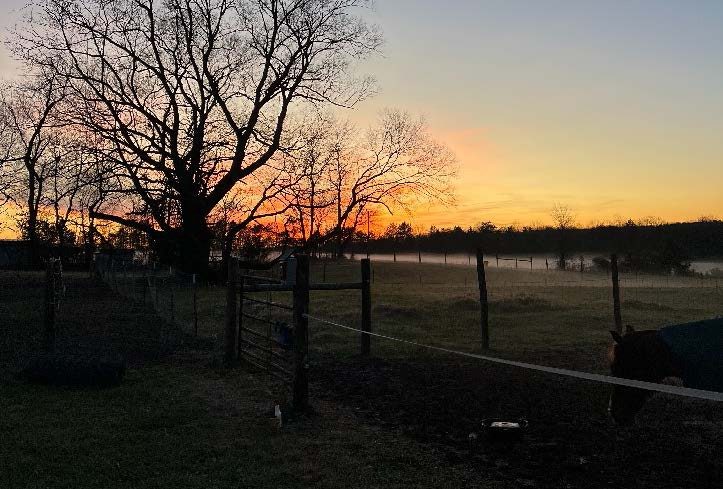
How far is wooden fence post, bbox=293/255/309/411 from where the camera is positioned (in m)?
6.88

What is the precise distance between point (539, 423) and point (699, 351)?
1698 mm

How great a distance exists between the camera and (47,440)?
5.62m

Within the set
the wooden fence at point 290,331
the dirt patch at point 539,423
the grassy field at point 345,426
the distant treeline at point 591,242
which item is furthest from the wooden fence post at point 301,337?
the distant treeline at point 591,242

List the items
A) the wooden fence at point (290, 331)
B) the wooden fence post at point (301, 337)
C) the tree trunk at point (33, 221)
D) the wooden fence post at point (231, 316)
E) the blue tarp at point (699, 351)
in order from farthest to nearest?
the tree trunk at point (33, 221), the wooden fence post at point (231, 316), the wooden fence at point (290, 331), the wooden fence post at point (301, 337), the blue tarp at point (699, 351)

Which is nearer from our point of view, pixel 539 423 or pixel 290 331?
pixel 539 423

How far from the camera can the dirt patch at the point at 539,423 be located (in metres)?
4.79

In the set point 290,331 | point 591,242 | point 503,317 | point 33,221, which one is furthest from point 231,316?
point 591,242

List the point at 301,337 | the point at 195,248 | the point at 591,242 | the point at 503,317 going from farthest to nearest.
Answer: the point at 591,242 < the point at 195,248 < the point at 503,317 < the point at 301,337

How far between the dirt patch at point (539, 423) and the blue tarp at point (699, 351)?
636 millimetres

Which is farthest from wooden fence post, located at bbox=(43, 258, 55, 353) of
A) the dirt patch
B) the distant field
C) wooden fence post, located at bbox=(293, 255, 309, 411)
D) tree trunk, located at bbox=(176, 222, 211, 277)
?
tree trunk, located at bbox=(176, 222, 211, 277)

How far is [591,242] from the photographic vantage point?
213 feet

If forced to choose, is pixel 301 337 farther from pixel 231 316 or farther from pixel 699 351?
pixel 699 351

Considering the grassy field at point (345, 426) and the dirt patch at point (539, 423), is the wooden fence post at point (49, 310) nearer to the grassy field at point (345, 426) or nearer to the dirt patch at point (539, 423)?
the grassy field at point (345, 426)

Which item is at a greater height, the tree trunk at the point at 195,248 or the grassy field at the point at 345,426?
the tree trunk at the point at 195,248
